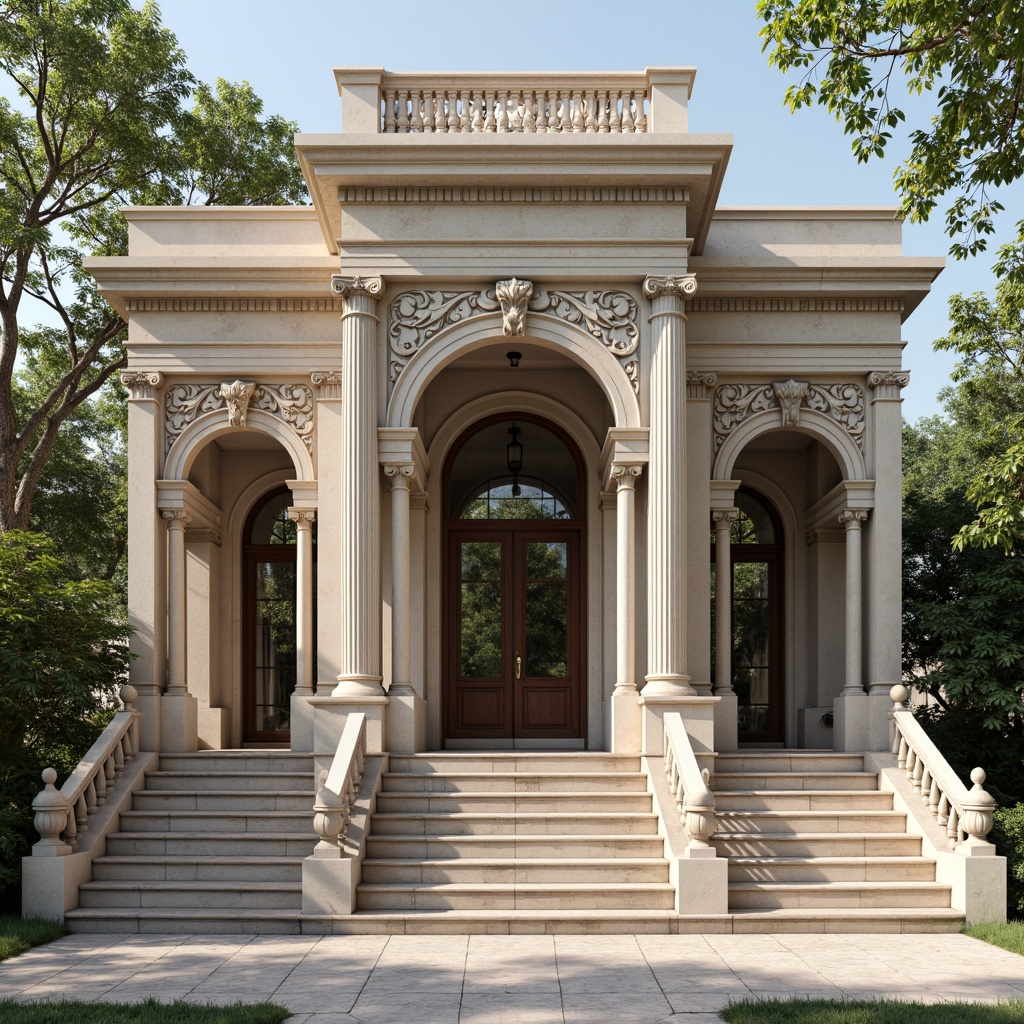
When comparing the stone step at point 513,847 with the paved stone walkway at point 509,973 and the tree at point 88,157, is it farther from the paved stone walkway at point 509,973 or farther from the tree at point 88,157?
the tree at point 88,157

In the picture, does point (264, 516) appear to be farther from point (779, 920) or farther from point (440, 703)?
point (779, 920)

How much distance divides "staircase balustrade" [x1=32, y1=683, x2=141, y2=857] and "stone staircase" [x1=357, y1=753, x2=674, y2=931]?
107 inches

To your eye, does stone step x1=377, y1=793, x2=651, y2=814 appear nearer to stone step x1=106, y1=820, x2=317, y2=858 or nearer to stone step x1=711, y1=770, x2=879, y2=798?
stone step x1=106, y1=820, x2=317, y2=858

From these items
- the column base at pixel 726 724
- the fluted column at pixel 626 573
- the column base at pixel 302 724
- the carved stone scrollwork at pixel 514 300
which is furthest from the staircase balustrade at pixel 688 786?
the carved stone scrollwork at pixel 514 300

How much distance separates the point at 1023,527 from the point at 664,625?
3906 millimetres

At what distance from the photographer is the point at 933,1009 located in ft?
23.4

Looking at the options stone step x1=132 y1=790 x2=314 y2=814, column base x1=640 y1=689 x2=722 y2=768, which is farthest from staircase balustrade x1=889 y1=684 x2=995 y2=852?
stone step x1=132 y1=790 x2=314 y2=814

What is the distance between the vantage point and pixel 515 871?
10539mm

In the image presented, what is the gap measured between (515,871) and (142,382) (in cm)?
695

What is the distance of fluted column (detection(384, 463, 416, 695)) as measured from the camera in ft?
40.4

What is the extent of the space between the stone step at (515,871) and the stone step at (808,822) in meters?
1.04

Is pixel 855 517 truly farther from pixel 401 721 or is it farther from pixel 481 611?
pixel 401 721

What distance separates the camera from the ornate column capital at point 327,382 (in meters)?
13.4

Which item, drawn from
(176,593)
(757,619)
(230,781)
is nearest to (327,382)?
(176,593)
